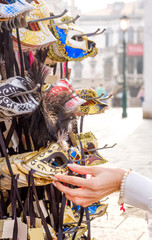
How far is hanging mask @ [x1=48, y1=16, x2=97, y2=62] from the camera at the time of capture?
6.37ft

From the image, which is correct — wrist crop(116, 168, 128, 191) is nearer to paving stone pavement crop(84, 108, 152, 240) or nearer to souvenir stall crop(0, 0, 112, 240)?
souvenir stall crop(0, 0, 112, 240)

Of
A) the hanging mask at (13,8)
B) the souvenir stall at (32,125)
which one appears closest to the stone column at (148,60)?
the souvenir stall at (32,125)

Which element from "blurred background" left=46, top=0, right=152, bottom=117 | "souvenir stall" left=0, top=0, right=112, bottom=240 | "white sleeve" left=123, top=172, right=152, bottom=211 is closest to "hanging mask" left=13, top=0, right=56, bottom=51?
"souvenir stall" left=0, top=0, right=112, bottom=240

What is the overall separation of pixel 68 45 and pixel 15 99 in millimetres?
494

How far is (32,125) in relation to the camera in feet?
5.53

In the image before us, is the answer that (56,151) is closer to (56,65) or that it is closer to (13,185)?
(13,185)

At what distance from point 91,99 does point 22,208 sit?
66 centimetres

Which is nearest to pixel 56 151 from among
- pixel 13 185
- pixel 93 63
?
pixel 13 185

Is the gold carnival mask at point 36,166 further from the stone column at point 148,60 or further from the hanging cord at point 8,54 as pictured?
the stone column at point 148,60

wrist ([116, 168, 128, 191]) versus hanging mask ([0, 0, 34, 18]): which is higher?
hanging mask ([0, 0, 34, 18])

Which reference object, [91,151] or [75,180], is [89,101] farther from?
[75,180]

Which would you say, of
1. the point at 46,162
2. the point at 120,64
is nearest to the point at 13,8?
the point at 46,162

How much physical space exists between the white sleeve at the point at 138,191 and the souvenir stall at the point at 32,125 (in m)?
0.34

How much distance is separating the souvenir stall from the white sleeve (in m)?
0.34
